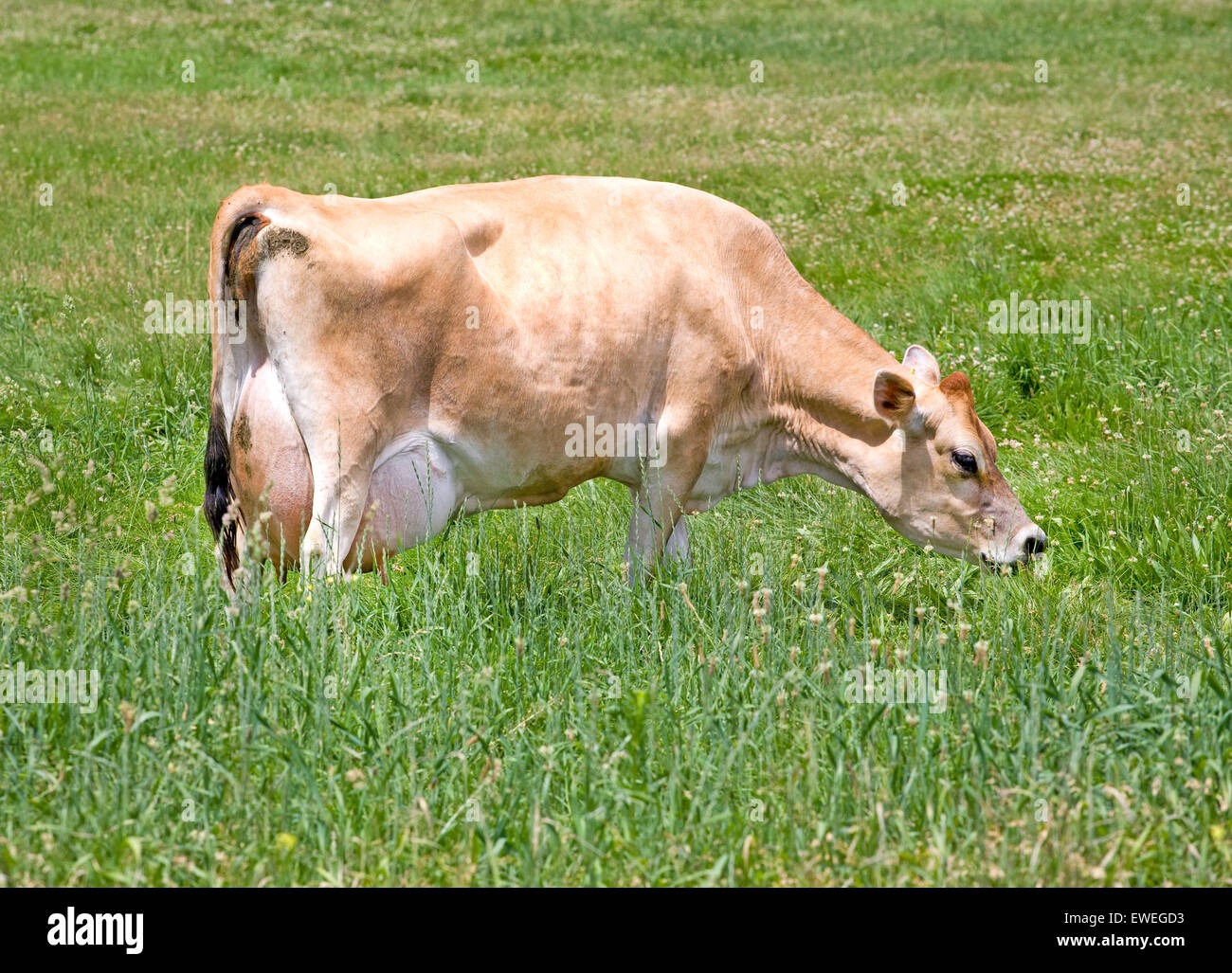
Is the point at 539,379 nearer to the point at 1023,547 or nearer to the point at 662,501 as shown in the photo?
the point at 662,501

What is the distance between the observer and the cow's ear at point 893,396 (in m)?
6.08

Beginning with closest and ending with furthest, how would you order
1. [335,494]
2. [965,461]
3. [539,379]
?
[335,494], [539,379], [965,461]

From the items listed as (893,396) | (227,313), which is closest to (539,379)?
(227,313)

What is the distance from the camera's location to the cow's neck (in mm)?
6457

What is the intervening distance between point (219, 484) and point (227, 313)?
0.78 m

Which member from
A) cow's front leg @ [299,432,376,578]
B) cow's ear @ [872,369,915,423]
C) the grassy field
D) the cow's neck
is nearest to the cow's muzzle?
the grassy field

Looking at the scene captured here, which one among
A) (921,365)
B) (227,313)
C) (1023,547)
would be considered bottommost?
(1023,547)

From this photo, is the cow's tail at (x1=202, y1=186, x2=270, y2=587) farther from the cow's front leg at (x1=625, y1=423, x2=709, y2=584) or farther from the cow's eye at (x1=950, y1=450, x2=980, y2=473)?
the cow's eye at (x1=950, y1=450, x2=980, y2=473)

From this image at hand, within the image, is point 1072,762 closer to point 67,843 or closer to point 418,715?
point 418,715

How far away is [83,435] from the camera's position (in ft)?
26.2

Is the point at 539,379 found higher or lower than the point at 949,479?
higher

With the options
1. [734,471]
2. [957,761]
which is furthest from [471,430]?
[957,761]

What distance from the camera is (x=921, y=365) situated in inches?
259

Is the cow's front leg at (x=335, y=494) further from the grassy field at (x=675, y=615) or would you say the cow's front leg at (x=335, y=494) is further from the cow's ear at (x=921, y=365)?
the cow's ear at (x=921, y=365)
